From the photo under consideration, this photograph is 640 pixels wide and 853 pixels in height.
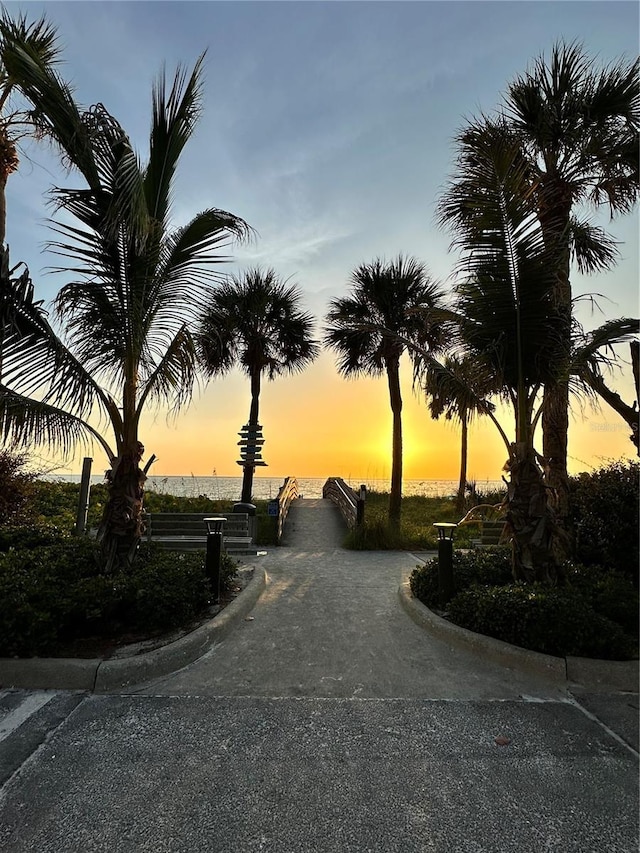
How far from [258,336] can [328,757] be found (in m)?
12.1

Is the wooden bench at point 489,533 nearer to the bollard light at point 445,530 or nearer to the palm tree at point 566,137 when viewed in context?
the palm tree at point 566,137

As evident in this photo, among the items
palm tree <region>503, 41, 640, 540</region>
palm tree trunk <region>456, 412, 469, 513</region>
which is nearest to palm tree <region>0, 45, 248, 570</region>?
palm tree <region>503, 41, 640, 540</region>

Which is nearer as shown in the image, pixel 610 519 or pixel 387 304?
pixel 610 519

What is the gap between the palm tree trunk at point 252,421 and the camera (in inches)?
500

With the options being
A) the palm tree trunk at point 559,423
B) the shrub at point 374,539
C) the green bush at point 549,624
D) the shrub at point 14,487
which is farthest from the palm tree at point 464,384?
the shrub at point 14,487

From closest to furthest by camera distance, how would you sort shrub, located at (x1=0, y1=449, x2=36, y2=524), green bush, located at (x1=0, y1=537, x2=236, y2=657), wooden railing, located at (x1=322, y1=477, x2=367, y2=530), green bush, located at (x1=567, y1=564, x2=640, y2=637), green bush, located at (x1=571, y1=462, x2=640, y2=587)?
green bush, located at (x1=0, y1=537, x2=236, y2=657), green bush, located at (x1=567, y1=564, x2=640, y2=637), green bush, located at (x1=571, y1=462, x2=640, y2=587), shrub, located at (x1=0, y1=449, x2=36, y2=524), wooden railing, located at (x1=322, y1=477, x2=367, y2=530)

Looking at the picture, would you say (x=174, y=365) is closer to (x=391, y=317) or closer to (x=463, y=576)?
(x=463, y=576)

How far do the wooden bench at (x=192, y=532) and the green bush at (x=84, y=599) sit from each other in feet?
13.0

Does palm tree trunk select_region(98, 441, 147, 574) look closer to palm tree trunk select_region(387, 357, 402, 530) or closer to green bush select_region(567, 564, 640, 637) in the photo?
green bush select_region(567, 564, 640, 637)

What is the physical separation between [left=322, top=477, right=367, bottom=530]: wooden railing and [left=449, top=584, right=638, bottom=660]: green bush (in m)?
6.30

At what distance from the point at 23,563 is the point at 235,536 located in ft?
16.3

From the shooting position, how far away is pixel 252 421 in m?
13.3

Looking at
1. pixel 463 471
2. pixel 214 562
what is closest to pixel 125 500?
pixel 214 562

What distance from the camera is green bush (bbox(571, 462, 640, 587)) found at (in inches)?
227
